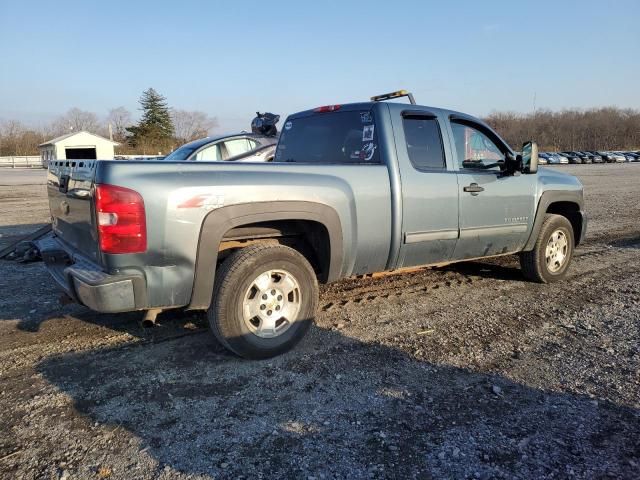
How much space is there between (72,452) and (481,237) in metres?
3.93

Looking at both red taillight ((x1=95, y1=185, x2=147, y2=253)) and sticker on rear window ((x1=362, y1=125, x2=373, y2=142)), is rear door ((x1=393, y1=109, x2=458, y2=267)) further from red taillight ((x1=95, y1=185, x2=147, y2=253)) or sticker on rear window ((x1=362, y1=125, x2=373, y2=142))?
red taillight ((x1=95, y1=185, x2=147, y2=253))

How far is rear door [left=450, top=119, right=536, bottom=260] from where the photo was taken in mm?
4777

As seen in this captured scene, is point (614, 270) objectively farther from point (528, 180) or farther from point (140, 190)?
point (140, 190)

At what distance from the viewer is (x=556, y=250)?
19.3 ft

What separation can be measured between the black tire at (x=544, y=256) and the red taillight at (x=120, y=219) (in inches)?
172

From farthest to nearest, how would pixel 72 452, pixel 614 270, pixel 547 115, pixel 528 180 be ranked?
pixel 547 115, pixel 614 270, pixel 528 180, pixel 72 452

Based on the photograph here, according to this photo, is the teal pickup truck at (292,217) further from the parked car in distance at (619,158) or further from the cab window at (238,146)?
the parked car in distance at (619,158)

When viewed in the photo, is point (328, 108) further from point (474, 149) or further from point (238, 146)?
point (238, 146)

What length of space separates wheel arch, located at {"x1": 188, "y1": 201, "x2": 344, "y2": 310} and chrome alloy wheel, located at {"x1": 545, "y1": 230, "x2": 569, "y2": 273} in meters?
3.08

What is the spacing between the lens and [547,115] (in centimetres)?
10925

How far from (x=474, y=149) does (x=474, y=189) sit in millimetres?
551

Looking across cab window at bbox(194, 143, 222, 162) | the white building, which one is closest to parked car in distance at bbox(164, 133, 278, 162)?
cab window at bbox(194, 143, 222, 162)

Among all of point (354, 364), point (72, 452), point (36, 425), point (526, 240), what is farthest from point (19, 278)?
point (526, 240)

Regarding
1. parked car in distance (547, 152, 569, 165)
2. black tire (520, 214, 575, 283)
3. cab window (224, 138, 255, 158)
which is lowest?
black tire (520, 214, 575, 283)
